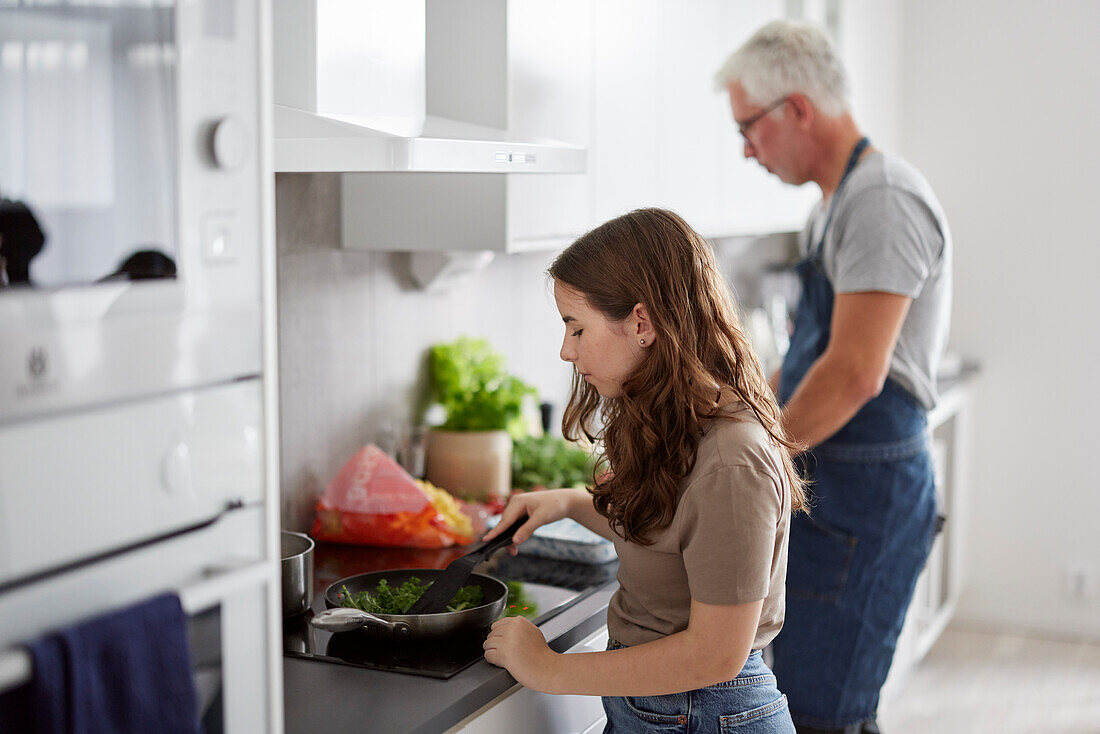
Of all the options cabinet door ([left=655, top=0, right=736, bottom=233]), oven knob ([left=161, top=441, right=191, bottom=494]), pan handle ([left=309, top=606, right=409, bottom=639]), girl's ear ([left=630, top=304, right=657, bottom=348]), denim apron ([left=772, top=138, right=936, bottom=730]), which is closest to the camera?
oven knob ([left=161, top=441, right=191, bottom=494])

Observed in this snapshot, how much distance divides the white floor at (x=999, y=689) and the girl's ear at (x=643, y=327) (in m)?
2.29

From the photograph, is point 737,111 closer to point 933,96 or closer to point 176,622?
point 176,622

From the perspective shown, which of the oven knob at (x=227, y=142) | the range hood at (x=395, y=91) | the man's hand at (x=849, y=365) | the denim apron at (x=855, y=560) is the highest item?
the range hood at (x=395, y=91)

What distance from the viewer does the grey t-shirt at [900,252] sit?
1821 mm

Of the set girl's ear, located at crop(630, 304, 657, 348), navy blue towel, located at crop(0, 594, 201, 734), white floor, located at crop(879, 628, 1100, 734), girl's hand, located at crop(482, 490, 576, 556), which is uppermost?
girl's ear, located at crop(630, 304, 657, 348)

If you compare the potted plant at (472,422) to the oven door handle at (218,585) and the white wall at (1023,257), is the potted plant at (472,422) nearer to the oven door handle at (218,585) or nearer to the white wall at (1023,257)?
the oven door handle at (218,585)

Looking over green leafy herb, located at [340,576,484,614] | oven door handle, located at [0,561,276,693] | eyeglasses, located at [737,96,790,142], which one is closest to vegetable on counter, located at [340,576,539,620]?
green leafy herb, located at [340,576,484,614]

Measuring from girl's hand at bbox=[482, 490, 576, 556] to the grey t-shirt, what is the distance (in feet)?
2.22

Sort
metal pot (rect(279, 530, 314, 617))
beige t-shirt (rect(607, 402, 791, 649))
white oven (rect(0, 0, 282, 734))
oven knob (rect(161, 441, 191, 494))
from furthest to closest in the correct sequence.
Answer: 1. metal pot (rect(279, 530, 314, 617))
2. beige t-shirt (rect(607, 402, 791, 649))
3. oven knob (rect(161, 441, 191, 494))
4. white oven (rect(0, 0, 282, 734))

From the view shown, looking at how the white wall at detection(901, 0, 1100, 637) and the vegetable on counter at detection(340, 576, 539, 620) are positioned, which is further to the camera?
the white wall at detection(901, 0, 1100, 637)

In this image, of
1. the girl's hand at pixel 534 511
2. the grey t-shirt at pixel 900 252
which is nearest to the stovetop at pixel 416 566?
the girl's hand at pixel 534 511

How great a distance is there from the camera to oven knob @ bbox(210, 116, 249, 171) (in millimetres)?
806

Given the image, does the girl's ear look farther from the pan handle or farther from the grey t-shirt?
the grey t-shirt

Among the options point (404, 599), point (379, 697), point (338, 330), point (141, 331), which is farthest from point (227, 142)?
point (338, 330)
